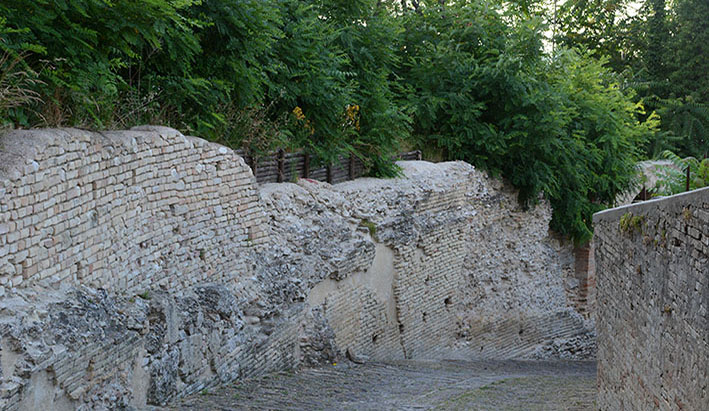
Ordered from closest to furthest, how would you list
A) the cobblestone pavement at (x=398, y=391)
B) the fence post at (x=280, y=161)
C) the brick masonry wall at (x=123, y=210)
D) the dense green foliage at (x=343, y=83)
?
the brick masonry wall at (x=123, y=210), the dense green foliage at (x=343, y=83), the cobblestone pavement at (x=398, y=391), the fence post at (x=280, y=161)

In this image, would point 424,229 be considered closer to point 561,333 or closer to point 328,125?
point 328,125

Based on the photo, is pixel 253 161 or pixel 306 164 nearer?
pixel 253 161

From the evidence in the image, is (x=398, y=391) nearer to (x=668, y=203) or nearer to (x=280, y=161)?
(x=280, y=161)

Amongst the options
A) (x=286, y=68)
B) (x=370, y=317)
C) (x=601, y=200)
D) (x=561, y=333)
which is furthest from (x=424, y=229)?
(x=601, y=200)

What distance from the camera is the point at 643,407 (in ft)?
23.2

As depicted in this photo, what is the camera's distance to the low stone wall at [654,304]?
18.8ft

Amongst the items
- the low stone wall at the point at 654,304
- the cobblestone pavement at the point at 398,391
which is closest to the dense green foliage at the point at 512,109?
the cobblestone pavement at the point at 398,391

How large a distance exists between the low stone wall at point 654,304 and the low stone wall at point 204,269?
148 inches

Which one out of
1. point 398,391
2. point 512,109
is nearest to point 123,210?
point 398,391

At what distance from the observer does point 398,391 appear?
32.7 feet

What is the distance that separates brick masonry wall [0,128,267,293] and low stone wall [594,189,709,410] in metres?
4.06

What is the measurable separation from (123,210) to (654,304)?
15.1ft

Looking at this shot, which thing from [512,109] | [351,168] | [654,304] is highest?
[512,109]

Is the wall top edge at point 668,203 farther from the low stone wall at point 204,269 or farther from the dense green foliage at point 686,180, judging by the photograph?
the low stone wall at point 204,269
